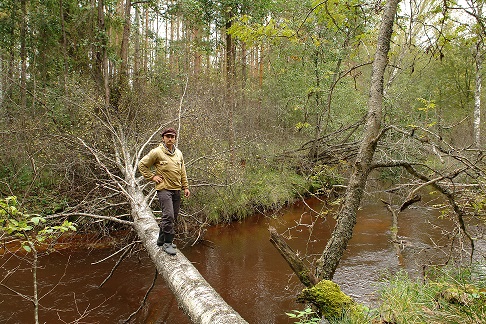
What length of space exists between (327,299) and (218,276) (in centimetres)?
428

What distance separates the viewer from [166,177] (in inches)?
178

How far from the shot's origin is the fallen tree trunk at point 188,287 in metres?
3.06

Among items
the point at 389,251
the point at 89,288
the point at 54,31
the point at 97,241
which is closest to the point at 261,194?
the point at 389,251

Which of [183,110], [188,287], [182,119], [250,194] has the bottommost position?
[250,194]

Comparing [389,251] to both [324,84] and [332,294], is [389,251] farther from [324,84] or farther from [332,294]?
[324,84]

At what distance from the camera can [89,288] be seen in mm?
6375

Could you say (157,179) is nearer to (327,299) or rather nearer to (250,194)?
(327,299)

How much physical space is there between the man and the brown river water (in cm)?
167

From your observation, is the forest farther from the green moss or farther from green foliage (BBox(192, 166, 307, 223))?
the green moss

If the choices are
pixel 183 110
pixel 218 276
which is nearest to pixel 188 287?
pixel 218 276

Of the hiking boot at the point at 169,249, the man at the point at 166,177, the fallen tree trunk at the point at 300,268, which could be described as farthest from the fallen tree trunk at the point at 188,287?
the fallen tree trunk at the point at 300,268

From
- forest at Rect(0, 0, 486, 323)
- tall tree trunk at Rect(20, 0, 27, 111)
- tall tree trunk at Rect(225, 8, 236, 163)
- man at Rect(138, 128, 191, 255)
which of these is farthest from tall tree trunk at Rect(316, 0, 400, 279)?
tall tree trunk at Rect(20, 0, 27, 111)

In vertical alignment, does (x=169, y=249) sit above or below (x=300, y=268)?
below

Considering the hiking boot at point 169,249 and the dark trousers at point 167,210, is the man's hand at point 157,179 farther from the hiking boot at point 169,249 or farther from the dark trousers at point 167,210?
the hiking boot at point 169,249
